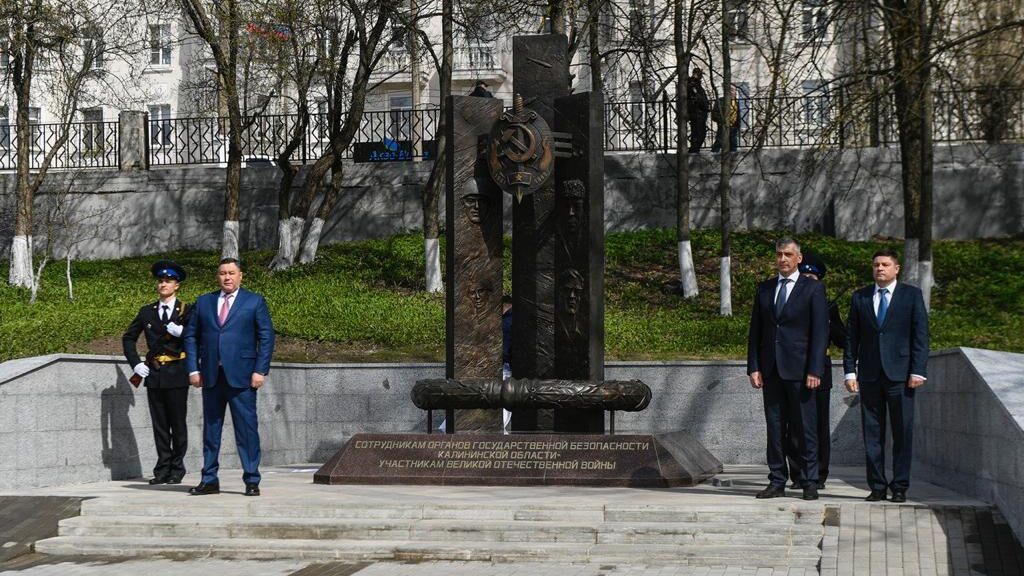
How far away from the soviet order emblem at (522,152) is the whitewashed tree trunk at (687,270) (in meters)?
12.0

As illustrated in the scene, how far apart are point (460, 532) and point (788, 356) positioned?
2757 mm

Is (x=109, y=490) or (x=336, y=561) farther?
(x=109, y=490)

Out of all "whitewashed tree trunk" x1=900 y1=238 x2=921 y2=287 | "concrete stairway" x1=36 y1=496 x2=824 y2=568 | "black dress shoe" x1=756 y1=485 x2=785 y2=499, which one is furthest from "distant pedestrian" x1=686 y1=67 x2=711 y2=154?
"concrete stairway" x1=36 y1=496 x2=824 y2=568

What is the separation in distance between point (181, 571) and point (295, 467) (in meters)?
6.24

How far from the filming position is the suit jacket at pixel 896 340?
32.9 feet

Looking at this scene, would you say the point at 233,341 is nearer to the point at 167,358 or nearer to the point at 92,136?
the point at 167,358

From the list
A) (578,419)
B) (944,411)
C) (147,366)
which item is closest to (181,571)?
(147,366)

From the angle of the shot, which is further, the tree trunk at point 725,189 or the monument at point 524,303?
the tree trunk at point 725,189

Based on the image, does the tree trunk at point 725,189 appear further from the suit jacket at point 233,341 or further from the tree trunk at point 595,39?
the suit jacket at point 233,341

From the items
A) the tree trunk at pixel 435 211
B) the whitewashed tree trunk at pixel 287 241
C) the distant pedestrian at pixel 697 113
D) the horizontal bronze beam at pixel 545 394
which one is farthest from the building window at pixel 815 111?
the horizontal bronze beam at pixel 545 394

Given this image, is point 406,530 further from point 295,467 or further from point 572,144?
point 295,467

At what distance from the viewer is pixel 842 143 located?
26.0m

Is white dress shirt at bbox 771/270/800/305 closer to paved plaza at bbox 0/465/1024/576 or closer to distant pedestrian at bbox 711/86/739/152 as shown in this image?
paved plaza at bbox 0/465/1024/576

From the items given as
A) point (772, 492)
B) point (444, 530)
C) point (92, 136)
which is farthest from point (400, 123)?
point (444, 530)
